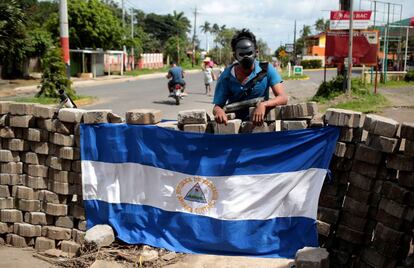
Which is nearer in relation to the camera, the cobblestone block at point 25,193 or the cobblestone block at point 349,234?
the cobblestone block at point 349,234

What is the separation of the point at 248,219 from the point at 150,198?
1.09m

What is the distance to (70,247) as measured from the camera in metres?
5.36

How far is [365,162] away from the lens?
3.87m

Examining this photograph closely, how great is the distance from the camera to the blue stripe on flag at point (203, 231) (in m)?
4.40

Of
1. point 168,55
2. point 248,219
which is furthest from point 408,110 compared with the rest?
point 168,55

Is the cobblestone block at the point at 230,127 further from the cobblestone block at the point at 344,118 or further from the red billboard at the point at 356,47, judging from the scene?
the red billboard at the point at 356,47

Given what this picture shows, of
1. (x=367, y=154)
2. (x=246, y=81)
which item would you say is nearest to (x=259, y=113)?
(x=246, y=81)

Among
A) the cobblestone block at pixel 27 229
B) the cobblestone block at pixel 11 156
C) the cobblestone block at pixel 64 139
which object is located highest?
the cobblestone block at pixel 64 139

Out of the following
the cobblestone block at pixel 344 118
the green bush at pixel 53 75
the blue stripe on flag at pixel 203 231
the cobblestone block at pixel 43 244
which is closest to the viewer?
the cobblestone block at pixel 344 118

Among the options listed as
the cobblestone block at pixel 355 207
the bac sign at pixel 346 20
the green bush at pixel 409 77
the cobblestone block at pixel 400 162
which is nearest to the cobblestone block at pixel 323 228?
the cobblestone block at pixel 355 207

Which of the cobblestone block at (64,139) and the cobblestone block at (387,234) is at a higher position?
the cobblestone block at (64,139)

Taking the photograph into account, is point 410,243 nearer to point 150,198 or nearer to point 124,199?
point 150,198

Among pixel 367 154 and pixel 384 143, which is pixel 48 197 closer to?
pixel 367 154

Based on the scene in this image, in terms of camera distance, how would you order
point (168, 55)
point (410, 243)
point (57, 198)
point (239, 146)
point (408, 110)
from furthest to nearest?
point (168, 55) < point (408, 110) < point (57, 198) < point (239, 146) < point (410, 243)
